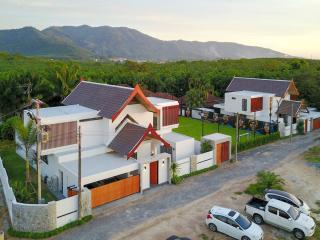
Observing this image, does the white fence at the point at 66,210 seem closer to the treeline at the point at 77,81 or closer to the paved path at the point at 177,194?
the paved path at the point at 177,194

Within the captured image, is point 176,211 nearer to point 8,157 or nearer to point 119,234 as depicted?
point 119,234

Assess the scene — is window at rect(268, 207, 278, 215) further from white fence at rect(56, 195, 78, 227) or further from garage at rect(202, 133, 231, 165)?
white fence at rect(56, 195, 78, 227)

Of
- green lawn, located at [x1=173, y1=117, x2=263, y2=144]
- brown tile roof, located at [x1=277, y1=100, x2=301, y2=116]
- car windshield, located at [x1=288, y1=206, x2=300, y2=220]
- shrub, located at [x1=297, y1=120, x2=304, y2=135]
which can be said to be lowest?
car windshield, located at [x1=288, y1=206, x2=300, y2=220]

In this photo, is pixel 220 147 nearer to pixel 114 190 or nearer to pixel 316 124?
pixel 114 190

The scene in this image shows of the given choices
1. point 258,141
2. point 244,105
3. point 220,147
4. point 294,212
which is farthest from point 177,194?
point 244,105

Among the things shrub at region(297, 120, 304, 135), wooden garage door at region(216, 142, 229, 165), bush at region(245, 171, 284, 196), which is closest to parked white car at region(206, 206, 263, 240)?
bush at region(245, 171, 284, 196)

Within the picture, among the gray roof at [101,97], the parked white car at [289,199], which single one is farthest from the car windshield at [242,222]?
the gray roof at [101,97]
